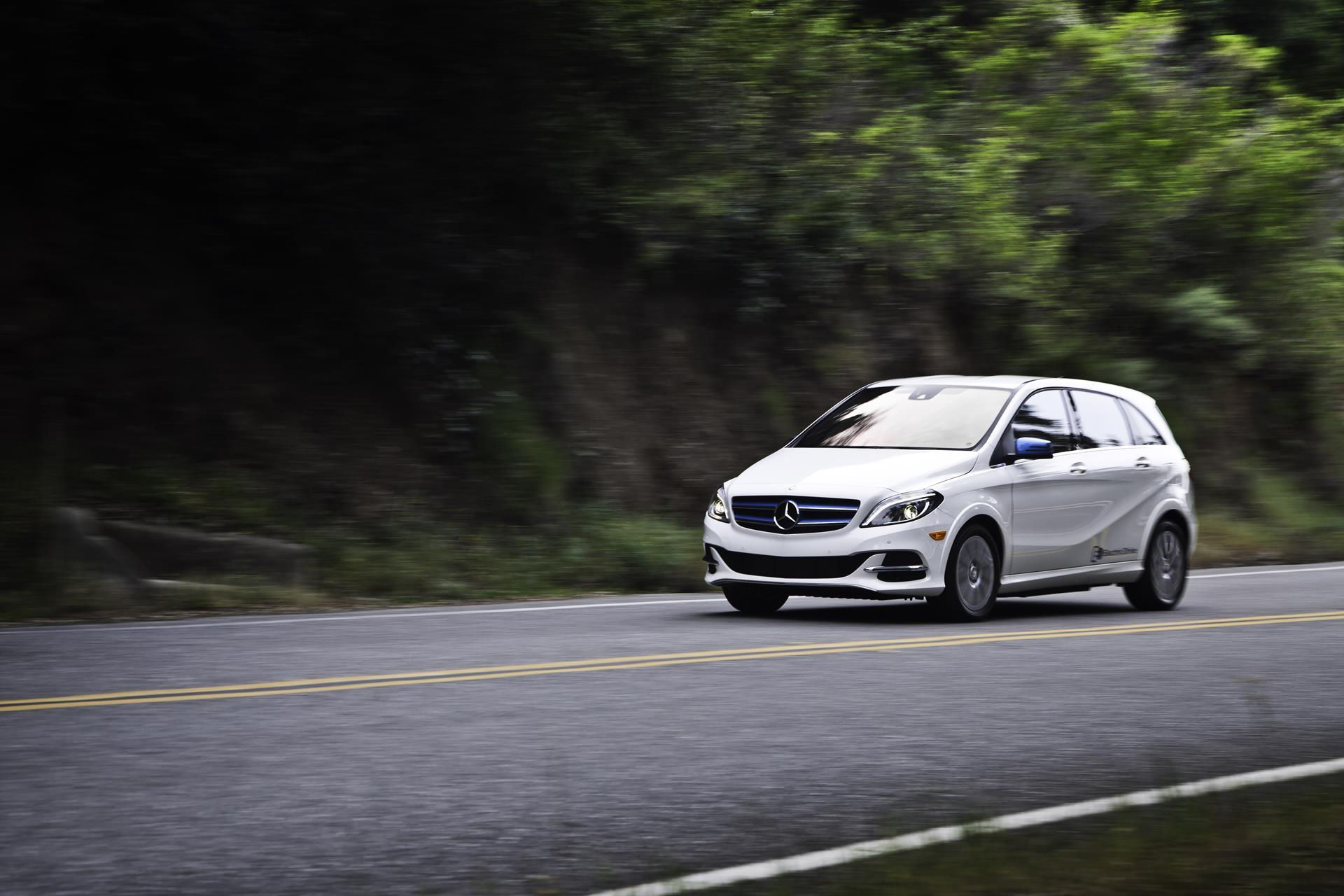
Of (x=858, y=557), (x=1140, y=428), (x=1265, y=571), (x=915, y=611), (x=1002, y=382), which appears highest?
(x=1002, y=382)

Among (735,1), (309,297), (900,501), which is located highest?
(735,1)

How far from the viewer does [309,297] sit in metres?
19.4

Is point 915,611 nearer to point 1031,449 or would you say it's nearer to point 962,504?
point 962,504

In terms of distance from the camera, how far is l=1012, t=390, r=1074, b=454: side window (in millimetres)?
13922

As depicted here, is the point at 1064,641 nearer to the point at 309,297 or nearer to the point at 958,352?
the point at 309,297

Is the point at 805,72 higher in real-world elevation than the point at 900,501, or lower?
higher

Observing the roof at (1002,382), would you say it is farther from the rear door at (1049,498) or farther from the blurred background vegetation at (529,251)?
the blurred background vegetation at (529,251)

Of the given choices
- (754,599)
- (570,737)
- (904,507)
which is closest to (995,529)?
(904,507)

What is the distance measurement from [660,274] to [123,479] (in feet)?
26.8

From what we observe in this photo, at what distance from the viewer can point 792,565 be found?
504 inches

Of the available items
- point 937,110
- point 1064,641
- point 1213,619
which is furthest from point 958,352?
point 1064,641

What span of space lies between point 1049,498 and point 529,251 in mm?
9105

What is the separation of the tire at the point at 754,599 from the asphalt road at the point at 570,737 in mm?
326

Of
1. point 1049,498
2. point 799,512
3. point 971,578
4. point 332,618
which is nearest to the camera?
point 799,512
